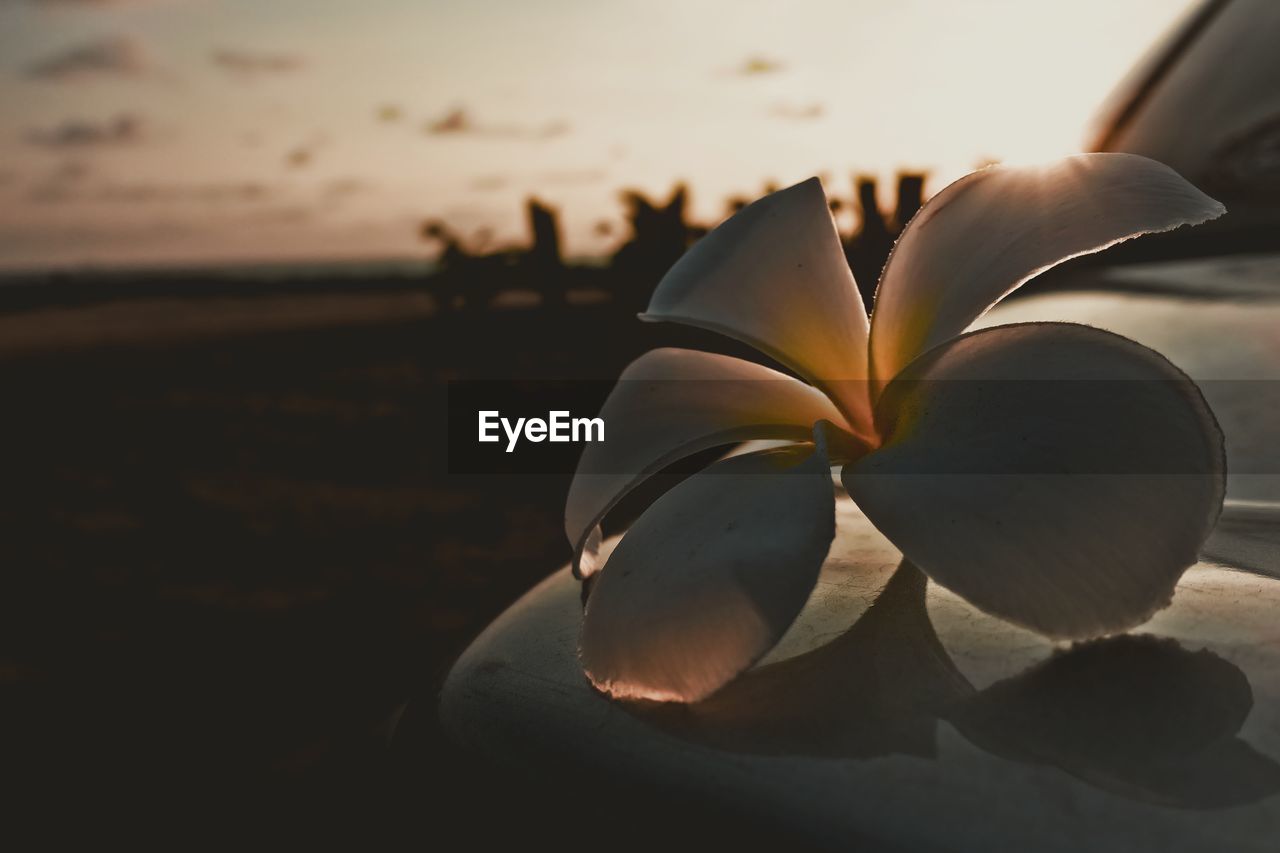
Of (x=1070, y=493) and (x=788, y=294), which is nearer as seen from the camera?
(x=1070, y=493)

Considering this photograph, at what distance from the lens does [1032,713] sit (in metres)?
0.38

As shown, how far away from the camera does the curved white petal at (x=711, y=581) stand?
38cm

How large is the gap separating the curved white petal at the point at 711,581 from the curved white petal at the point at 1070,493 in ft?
0.12

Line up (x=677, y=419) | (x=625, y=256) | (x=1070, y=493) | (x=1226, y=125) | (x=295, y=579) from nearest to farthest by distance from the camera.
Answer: (x=1070, y=493) → (x=677, y=419) → (x=1226, y=125) → (x=295, y=579) → (x=625, y=256)

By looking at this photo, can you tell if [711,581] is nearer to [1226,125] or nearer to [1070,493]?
[1070,493]

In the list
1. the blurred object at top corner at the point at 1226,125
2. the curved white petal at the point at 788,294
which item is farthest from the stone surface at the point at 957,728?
the blurred object at top corner at the point at 1226,125

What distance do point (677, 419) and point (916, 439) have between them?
0.13 meters

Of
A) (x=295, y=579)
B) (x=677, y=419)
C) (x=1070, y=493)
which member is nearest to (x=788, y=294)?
(x=677, y=419)

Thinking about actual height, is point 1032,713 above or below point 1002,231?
below

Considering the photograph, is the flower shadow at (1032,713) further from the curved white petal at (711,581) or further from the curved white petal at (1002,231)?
the curved white petal at (1002,231)

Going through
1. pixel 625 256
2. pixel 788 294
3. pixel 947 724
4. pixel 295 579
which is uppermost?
pixel 788 294

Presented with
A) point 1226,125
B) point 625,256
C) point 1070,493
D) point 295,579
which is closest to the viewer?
point 1070,493

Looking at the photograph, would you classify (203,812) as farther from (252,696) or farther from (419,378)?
(419,378)

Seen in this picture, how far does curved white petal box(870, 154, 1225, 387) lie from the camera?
438 millimetres
